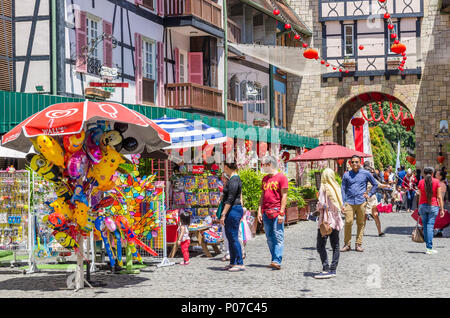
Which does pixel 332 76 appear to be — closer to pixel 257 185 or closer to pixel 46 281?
pixel 257 185

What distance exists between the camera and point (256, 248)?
13.9 m

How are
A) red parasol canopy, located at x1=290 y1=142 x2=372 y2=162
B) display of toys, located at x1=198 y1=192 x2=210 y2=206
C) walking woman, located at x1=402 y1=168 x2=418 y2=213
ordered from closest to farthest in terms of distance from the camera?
display of toys, located at x1=198 y1=192 x2=210 y2=206
red parasol canopy, located at x1=290 y1=142 x2=372 y2=162
walking woman, located at x1=402 y1=168 x2=418 y2=213

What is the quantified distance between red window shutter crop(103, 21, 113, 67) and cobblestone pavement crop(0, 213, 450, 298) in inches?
339

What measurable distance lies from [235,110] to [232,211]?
693 inches

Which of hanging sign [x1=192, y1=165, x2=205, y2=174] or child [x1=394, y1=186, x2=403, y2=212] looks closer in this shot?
hanging sign [x1=192, y1=165, x2=205, y2=174]

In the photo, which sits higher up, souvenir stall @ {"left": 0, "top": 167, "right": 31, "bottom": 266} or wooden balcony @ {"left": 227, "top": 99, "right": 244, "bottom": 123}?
wooden balcony @ {"left": 227, "top": 99, "right": 244, "bottom": 123}

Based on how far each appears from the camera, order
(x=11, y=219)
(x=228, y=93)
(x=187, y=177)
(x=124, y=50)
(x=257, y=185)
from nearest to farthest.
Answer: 1. (x=11, y=219)
2. (x=187, y=177)
3. (x=257, y=185)
4. (x=124, y=50)
5. (x=228, y=93)

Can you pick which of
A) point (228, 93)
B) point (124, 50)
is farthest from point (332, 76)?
point (124, 50)

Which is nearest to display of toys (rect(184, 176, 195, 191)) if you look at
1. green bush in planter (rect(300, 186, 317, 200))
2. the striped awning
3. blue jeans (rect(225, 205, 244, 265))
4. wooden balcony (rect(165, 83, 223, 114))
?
the striped awning

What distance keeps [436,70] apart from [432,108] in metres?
1.75

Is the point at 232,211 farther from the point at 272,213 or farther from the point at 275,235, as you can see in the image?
the point at 275,235

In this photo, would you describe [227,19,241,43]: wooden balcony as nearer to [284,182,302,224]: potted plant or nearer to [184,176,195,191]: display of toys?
[284,182,302,224]: potted plant

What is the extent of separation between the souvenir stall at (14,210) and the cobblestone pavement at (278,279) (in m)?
0.47

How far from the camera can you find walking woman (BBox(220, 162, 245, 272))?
10.4 metres
